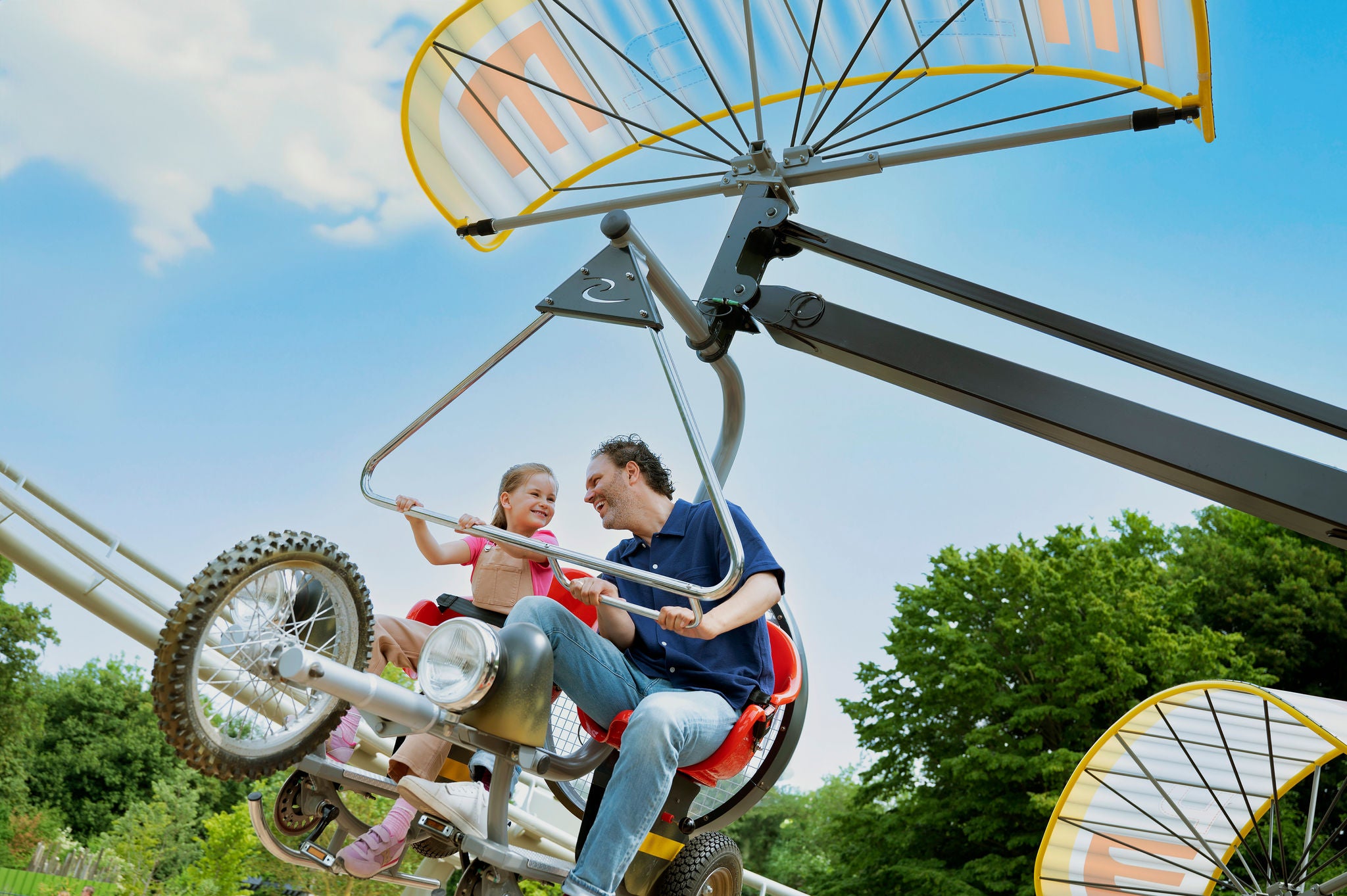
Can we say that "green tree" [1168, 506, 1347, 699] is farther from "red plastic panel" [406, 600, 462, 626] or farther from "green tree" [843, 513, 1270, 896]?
"red plastic panel" [406, 600, 462, 626]

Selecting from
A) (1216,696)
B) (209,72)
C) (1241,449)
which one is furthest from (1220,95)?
(209,72)

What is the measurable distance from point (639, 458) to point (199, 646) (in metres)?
1.25

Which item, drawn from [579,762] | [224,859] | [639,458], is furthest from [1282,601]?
[579,762]

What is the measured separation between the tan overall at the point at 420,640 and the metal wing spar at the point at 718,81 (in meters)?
1.43

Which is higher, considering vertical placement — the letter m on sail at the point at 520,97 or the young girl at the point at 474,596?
the letter m on sail at the point at 520,97

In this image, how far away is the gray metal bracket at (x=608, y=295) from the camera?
85.6 inches

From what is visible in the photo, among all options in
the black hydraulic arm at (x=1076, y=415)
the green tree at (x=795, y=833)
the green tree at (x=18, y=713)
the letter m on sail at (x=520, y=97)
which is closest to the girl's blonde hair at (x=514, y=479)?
the black hydraulic arm at (x=1076, y=415)

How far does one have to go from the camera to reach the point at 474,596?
10.1 feet

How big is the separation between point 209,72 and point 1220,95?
34.0m

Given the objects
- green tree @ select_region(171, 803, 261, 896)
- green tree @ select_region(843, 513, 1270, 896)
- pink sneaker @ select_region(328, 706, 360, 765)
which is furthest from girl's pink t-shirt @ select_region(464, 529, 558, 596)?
green tree @ select_region(843, 513, 1270, 896)

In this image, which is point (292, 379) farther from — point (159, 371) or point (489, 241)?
point (489, 241)

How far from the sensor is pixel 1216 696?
4855 mm

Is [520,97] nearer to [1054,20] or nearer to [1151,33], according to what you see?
Result: [1054,20]

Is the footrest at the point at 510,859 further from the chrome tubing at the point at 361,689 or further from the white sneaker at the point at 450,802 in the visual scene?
the chrome tubing at the point at 361,689
